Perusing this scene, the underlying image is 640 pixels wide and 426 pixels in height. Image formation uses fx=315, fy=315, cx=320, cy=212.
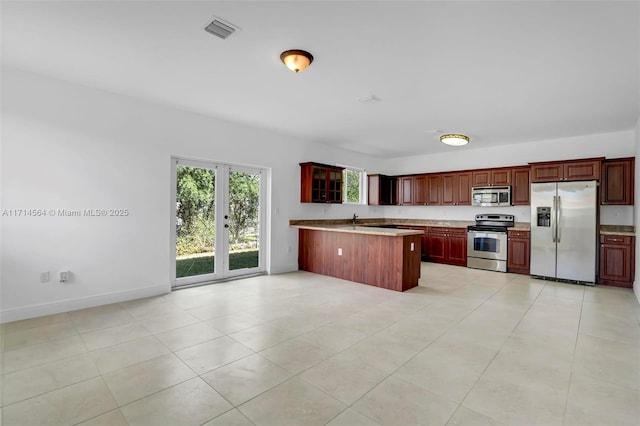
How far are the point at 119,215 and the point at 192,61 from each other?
2.30m

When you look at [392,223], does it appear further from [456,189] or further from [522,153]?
[522,153]

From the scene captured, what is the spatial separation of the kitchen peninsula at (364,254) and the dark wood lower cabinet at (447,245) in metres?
2.17

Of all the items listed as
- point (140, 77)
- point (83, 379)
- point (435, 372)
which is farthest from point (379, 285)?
point (140, 77)

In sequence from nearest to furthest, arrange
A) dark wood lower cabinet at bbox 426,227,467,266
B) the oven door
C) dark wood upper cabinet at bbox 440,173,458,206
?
the oven door → dark wood lower cabinet at bbox 426,227,467,266 → dark wood upper cabinet at bbox 440,173,458,206

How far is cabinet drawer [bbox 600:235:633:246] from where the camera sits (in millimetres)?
5098

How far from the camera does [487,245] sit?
6.49 m

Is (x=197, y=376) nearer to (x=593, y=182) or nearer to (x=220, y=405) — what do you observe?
(x=220, y=405)

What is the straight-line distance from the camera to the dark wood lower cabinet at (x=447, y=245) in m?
6.95

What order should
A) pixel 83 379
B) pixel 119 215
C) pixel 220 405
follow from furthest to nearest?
1. pixel 119 215
2. pixel 83 379
3. pixel 220 405

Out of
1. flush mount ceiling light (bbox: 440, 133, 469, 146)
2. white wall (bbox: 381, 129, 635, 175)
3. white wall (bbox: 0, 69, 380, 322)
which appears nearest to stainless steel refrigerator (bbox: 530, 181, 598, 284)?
white wall (bbox: 381, 129, 635, 175)

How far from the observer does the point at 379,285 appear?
5.05 meters

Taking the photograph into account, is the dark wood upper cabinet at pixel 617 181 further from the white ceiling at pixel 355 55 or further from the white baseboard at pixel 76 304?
the white baseboard at pixel 76 304

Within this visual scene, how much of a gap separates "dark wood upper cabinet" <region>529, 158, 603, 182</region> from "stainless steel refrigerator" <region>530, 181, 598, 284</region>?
0.14 meters

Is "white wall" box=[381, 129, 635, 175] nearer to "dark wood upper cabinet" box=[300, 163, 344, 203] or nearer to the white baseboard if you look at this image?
"dark wood upper cabinet" box=[300, 163, 344, 203]
